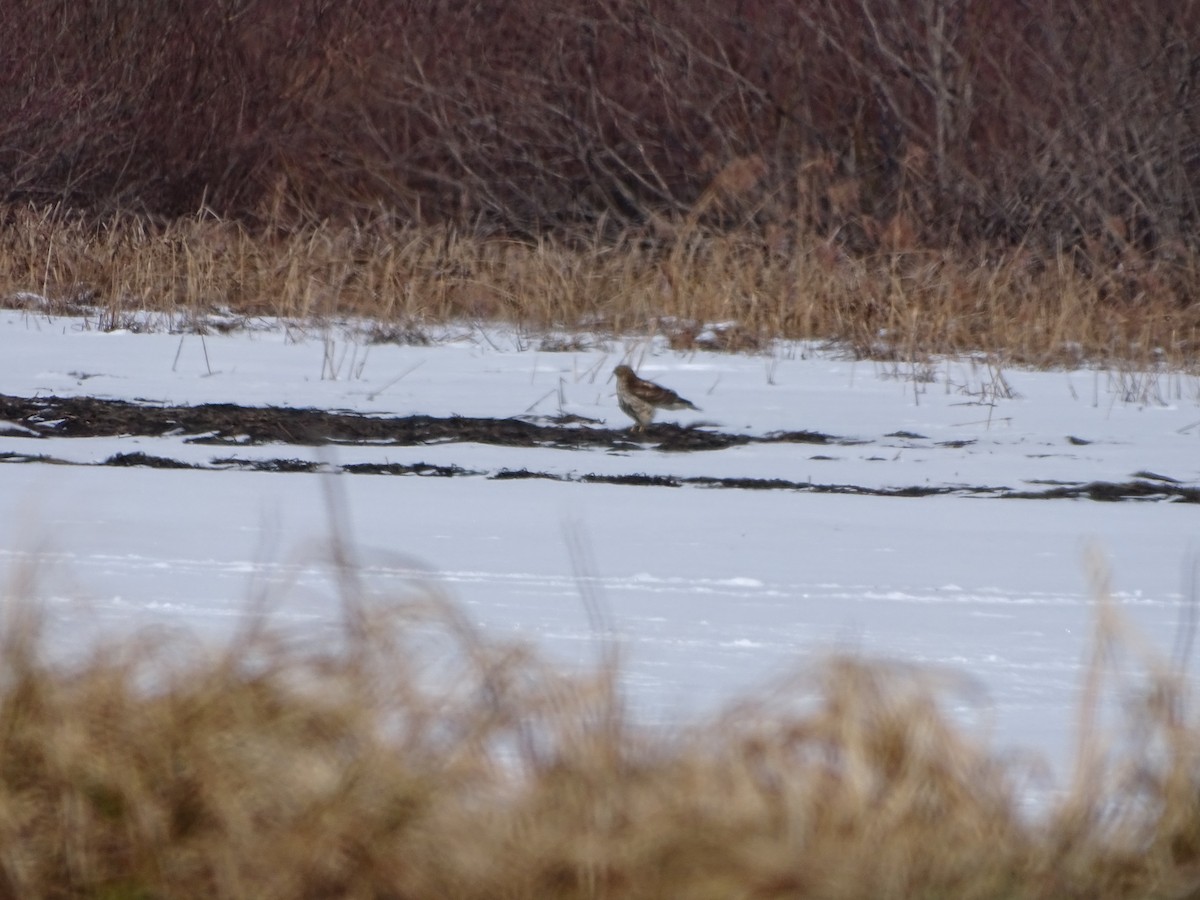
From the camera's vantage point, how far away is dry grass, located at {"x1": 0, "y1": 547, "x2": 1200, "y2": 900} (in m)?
2.62

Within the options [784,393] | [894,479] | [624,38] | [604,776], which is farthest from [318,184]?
[604,776]

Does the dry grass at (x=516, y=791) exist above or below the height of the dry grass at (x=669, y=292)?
below

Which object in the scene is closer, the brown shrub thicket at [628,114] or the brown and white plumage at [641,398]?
the brown and white plumage at [641,398]

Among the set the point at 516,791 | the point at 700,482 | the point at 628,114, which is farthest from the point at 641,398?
the point at 628,114

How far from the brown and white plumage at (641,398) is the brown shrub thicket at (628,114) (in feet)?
20.0

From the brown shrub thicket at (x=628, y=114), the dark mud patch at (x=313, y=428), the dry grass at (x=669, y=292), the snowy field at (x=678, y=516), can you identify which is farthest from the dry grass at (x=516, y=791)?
the brown shrub thicket at (x=628, y=114)

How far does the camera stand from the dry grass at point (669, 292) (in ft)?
36.9

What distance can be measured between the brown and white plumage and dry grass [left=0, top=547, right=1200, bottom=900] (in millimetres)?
4986

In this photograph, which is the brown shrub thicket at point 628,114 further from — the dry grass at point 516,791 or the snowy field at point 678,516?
the dry grass at point 516,791

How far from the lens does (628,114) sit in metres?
16.3

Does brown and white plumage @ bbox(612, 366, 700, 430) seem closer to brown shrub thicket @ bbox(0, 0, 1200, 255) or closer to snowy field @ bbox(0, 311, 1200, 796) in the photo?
snowy field @ bbox(0, 311, 1200, 796)

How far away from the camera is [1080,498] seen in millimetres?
6750

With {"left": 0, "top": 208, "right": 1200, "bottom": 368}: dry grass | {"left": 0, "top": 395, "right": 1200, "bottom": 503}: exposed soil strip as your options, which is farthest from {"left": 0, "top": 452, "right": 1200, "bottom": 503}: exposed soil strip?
{"left": 0, "top": 208, "right": 1200, "bottom": 368}: dry grass

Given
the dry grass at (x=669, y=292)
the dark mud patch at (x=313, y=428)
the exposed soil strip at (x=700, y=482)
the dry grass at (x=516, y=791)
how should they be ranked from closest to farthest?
the dry grass at (x=516, y=791), the exposed soil strip at (x=700, y=482), the dark mud patch at (x=313, y=428), the dry grass at (x=669, y=292)
